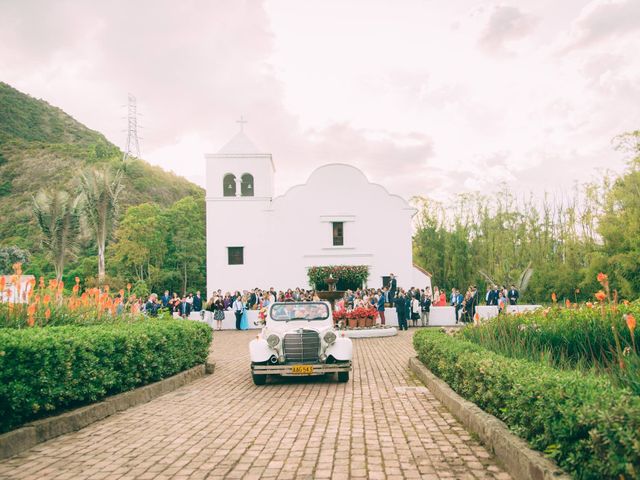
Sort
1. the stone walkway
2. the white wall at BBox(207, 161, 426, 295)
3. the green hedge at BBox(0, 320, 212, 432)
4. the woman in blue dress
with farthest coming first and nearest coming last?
the white wall at BBox(207, 161, 426, 295) → the woman in blue dress → the green hedge at BBox(0, 320, 212, 432) → the stone walkway

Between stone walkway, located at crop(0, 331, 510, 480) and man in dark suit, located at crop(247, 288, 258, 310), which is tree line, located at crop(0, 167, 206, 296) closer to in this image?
man in dark suit, located at crop(247, 288, 258, 310)

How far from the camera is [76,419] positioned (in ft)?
23.0

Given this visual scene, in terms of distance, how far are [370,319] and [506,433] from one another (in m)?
17.6

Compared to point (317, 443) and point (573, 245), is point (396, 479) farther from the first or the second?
point (573, 245)

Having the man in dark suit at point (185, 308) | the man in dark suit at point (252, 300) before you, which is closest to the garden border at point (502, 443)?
the man in dark suit at point (185, 308)

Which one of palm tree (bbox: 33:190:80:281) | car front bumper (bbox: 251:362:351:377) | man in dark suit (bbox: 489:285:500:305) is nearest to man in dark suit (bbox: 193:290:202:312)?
palm tree (bbox: 33:190:80:281)

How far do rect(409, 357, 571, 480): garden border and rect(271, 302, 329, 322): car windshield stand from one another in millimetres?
4104

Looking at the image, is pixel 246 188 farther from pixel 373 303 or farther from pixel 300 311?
pixel 300 311

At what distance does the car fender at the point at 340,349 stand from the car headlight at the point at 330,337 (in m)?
0.06

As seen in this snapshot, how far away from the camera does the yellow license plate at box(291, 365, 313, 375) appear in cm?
1048

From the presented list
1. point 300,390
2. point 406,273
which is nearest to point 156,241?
point 406,273

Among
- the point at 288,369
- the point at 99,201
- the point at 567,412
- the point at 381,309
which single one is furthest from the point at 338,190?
the point at 567,412

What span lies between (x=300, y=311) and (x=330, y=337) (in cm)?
168

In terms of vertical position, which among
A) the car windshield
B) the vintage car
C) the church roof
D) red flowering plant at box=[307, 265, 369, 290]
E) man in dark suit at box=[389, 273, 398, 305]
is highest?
the church roof
